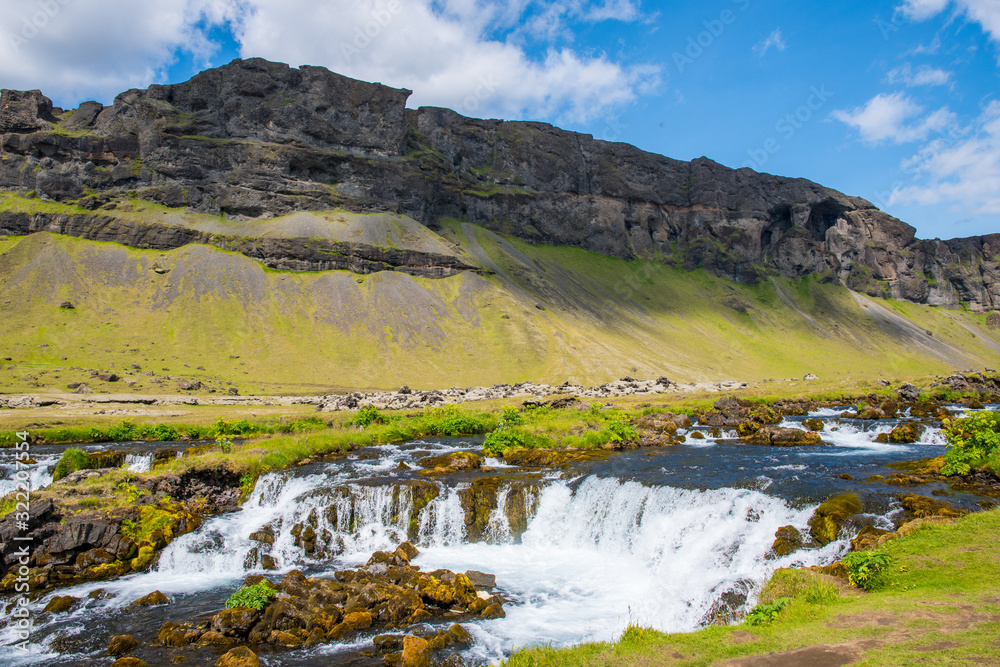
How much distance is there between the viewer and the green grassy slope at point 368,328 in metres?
Result: 88.1

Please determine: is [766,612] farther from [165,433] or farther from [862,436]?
[165,433]

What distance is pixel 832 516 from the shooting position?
19625 millimetres

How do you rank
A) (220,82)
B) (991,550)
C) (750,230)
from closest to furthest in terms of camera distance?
(991,550) → (220,82) → (750,230)

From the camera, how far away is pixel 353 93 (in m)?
145

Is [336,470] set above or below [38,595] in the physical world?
above

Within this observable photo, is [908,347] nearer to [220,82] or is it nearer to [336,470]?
[336,470]

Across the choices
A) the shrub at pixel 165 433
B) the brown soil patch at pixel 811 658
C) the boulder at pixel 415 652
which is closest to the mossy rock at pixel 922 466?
the brown soil patch at pixel 811 658

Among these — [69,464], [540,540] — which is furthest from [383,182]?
[540,540]

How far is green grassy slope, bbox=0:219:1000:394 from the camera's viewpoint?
8806 cm

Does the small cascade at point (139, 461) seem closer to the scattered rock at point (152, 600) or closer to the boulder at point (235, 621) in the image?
the scattered rock at point (152, 600)

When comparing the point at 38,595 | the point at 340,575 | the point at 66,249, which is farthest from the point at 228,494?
the point at 66,249

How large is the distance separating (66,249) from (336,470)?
347 ft

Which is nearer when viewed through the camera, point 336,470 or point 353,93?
point 336,470

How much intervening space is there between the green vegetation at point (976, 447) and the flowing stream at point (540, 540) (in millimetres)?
→ 3087
